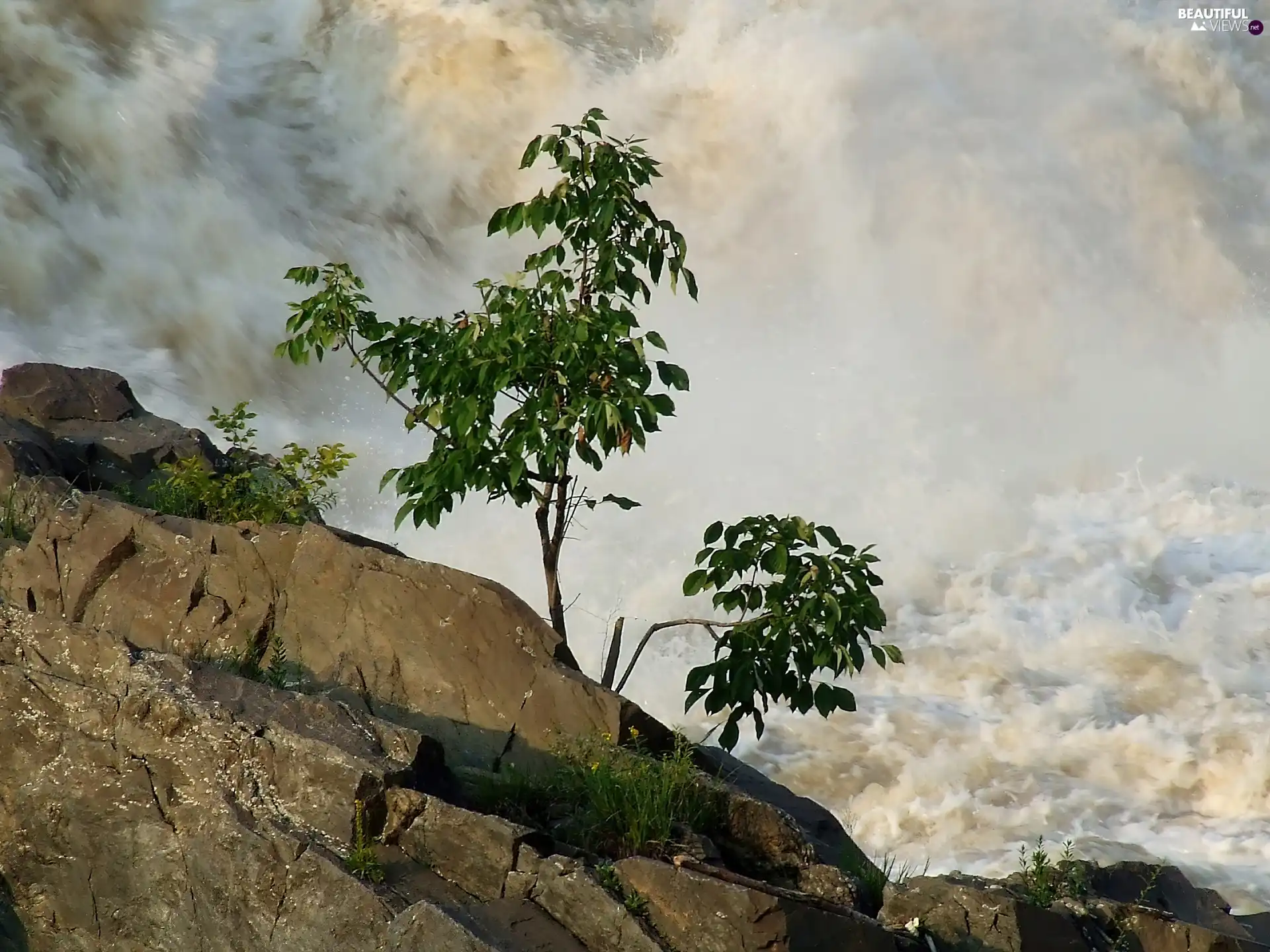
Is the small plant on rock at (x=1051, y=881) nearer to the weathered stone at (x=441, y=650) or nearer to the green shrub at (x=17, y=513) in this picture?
the weathered stone at (x=441, y=650)

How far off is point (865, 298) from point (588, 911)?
1551cm

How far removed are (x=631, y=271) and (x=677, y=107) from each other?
14117mm

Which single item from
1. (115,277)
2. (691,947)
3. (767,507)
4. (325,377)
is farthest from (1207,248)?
(691,947)

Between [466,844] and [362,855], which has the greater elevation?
[466,844]

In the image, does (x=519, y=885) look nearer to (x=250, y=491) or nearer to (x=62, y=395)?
(x=250, y=491)

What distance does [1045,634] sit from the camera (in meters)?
12.6

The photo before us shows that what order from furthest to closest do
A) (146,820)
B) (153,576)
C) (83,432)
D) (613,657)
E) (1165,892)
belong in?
(83,432) < (1165,892) < (613,657) < (153,576) < (146,820)

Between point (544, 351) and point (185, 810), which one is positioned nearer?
point (185, 810)

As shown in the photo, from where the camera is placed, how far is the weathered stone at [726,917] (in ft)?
13.0

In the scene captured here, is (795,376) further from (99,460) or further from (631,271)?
(631,271)

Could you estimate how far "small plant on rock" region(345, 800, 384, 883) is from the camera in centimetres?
408

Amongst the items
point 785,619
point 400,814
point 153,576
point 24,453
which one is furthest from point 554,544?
point 24,453

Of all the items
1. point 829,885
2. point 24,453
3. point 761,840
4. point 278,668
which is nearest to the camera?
point 829,885

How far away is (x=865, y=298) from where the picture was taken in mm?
18797
